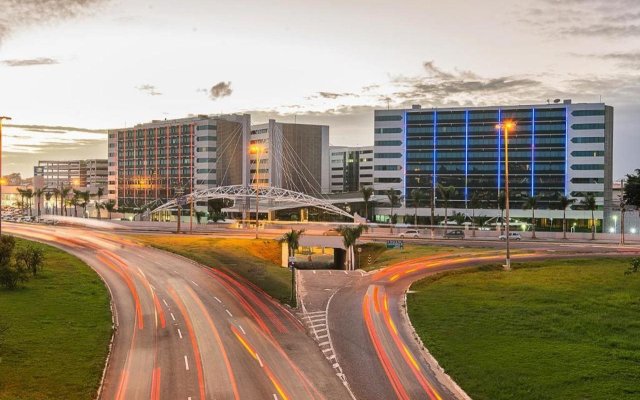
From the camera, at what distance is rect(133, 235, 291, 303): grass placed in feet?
203

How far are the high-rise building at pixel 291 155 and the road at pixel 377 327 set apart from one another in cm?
11634

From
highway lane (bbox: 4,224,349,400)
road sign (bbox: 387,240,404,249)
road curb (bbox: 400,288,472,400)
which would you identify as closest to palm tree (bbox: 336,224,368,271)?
road sign (bbox: 387,240,404,249)

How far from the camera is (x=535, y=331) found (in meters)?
41.2

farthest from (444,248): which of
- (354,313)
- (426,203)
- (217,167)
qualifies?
(217,167)

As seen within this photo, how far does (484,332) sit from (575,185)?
395 ft

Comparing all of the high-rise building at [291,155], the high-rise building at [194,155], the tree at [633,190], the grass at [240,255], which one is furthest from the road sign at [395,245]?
the high-rise building at [194,155]

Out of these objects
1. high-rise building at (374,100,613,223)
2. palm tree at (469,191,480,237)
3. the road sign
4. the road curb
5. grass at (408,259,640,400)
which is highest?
high-rise building at (374,100,613,223)

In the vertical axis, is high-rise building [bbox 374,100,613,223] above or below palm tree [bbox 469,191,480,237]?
above

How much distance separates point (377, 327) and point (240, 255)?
131ft

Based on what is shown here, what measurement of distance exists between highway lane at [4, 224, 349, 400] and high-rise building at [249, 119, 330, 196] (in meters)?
121

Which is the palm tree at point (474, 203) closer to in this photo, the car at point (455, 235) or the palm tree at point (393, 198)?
the palm tree at point (393, 198)

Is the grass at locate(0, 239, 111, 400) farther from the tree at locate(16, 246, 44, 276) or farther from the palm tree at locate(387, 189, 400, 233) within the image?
the palm tree at locate(387, 189, 400, 233)

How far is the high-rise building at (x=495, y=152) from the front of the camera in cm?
14625

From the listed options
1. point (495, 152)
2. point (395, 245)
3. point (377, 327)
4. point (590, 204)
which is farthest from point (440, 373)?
point (495, 152)
